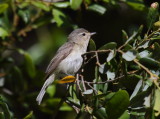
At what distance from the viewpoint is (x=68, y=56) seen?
4.52 m

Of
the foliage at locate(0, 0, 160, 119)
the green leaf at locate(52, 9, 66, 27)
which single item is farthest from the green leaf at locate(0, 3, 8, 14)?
the green leaf at locate(52, 9, 66, 27)

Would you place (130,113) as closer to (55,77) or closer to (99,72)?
(99,72)

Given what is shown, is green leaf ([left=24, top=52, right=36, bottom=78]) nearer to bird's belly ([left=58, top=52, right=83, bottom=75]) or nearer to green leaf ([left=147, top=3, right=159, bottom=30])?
bird's belly ([left=58, top=52, right=83, bottom=75])

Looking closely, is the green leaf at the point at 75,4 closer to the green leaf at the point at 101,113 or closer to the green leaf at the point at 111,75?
the green leaf at the point at 111,75

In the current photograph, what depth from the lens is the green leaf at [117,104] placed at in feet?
7.63

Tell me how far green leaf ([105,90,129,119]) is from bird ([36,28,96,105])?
1.78 meters

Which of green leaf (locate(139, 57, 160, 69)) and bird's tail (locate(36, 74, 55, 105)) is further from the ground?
green leaf (locate(139, 57, 160, 69))

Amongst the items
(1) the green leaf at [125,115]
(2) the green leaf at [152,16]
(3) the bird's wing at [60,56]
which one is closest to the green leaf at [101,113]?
(1) the green leaf at [125,115]

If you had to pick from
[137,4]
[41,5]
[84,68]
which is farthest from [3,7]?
[137,4]

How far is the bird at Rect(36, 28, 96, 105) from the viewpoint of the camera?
4.31 metres

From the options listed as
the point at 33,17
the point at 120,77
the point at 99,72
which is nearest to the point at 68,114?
the point at 33,17

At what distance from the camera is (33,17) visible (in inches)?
171

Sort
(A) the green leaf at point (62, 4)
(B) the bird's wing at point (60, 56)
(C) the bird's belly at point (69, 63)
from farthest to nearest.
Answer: (B) the bird's wing at point (60, 56) → (C) the bird's belly at point (69, 63) → (A) the green leaf at point (62, 4)

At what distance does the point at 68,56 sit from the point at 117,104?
2198mm
